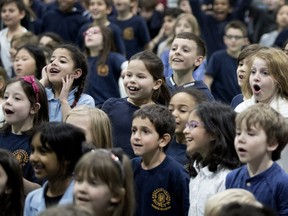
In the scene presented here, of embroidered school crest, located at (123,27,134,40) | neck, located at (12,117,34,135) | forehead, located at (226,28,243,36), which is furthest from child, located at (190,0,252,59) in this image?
neck, located at (12,117,34,135)

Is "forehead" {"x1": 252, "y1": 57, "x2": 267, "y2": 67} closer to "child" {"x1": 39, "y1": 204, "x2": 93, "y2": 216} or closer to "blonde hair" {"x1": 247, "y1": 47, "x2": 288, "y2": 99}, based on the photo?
"blonde hair" {"x1": 247, "y1": 47, "x2": 288, "y2": 99}

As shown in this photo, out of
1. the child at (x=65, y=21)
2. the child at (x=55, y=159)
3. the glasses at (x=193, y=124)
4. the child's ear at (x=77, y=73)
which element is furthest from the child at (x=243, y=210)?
the child at (x=65, y=21)

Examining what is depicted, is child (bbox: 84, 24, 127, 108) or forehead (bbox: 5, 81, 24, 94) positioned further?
child (bbox: 84, 24, 127, 108)

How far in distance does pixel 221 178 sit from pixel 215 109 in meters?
0.49

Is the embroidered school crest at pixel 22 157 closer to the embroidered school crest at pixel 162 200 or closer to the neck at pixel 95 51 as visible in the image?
the embroidered school crest at pixel 162 200

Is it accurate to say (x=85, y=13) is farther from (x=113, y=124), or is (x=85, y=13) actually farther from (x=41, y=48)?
(x=113, y=124)

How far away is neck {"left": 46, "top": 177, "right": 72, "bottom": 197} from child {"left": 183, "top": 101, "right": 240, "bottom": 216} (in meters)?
0.94

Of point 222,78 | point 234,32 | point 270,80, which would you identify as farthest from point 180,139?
point 234,32

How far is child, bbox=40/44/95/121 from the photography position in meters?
7.91

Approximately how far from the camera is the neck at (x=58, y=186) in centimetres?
568

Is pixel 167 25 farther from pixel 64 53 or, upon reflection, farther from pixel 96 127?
pixel 96 127

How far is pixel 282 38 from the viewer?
40.2ft

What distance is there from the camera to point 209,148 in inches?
244

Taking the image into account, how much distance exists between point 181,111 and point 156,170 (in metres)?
0.77
